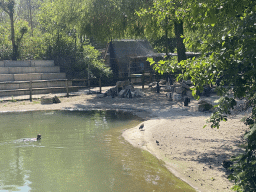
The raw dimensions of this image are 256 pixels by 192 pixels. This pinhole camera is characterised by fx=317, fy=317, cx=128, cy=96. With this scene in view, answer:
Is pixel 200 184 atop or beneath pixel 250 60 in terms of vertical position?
beneath

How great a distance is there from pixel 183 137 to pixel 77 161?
13.3 ft

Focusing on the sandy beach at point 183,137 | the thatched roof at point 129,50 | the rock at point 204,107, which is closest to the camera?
the sandy beach at point 183,137

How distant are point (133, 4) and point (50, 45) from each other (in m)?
10.5

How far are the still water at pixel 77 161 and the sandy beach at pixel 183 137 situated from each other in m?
0.47

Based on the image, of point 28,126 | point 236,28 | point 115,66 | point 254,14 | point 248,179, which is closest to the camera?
point 248,179

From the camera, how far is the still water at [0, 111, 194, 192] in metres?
7.88

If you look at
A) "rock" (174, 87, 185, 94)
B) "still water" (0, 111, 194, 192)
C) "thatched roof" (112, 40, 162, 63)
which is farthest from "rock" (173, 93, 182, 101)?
"thatched roof" (112, 40, 162, 63)

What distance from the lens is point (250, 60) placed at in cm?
404

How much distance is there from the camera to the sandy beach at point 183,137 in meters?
8.28

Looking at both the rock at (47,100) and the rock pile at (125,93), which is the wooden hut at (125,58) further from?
the rock at (47,100)

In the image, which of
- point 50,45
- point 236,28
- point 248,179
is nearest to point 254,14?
point 236,28

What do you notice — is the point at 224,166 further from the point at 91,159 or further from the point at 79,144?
the point at 79,144

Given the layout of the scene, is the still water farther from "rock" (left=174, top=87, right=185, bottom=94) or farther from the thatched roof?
the thatched roof

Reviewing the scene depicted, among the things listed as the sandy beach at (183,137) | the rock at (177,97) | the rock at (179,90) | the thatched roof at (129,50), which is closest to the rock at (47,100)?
the sandy beach at (183,137)
